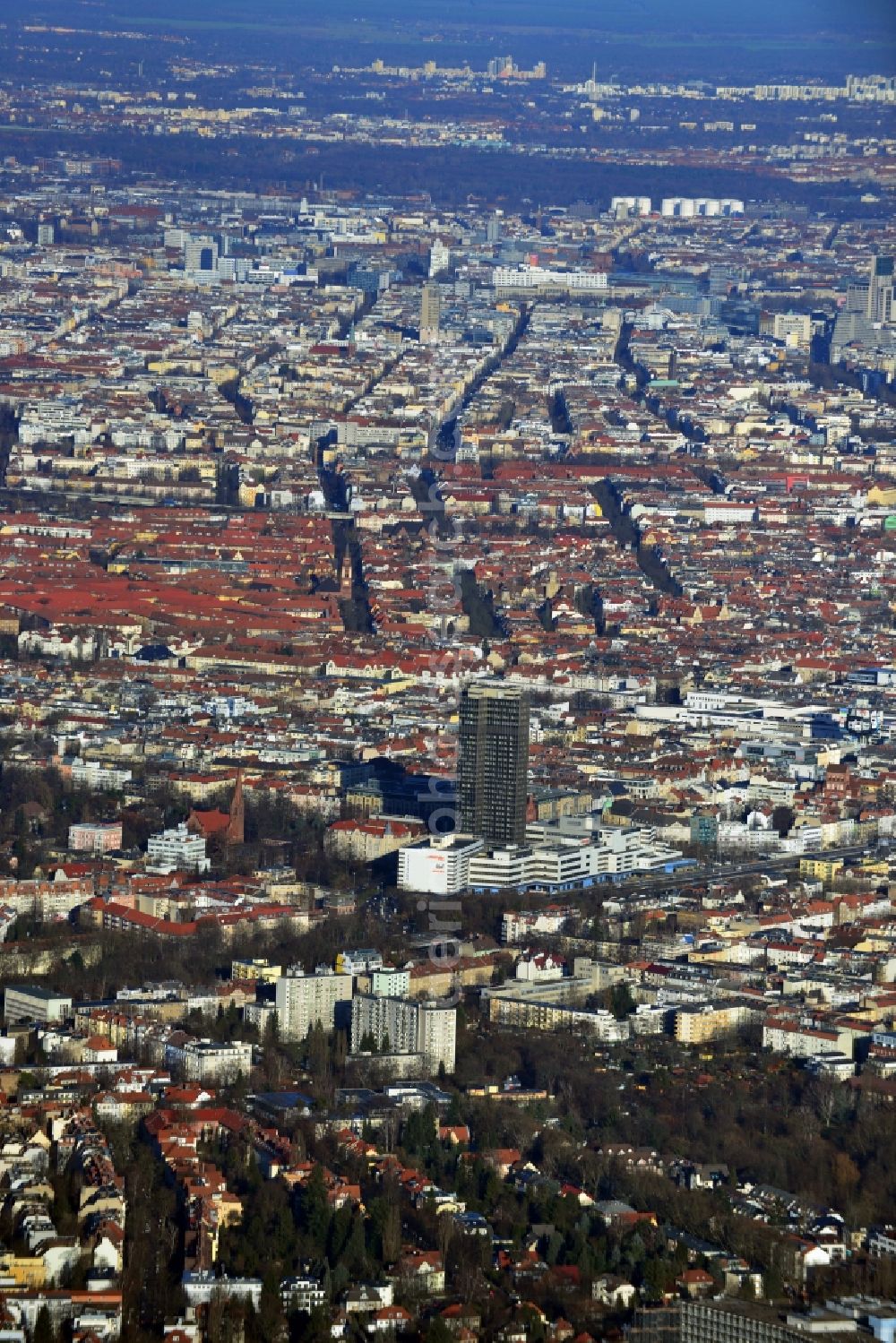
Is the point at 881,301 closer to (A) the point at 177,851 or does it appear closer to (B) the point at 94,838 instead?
(B) the point at 94,838

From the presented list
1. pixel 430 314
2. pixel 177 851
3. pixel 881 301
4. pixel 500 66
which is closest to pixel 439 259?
pixel 430 314

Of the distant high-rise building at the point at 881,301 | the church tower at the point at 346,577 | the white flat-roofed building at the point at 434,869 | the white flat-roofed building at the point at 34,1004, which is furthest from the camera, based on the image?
the distant high-rise building at the point at 881,301

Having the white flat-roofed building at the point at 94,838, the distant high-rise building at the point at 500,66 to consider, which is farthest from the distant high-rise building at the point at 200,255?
the white flat-roofed building at the point at 94,838

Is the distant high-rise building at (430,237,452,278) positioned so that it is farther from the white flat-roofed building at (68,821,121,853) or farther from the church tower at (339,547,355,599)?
the white flat-roofed building at (68,821,121,853)

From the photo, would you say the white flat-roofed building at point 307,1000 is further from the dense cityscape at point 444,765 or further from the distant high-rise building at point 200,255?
the distant high-rise building at point 200,255

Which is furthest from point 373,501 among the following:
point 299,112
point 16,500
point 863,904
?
point 299,112

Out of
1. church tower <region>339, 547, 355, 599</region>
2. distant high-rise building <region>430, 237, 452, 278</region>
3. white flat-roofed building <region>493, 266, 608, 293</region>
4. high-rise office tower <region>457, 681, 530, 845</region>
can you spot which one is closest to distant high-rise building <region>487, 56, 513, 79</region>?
distant high-rise building <region>430, 237, 452, 278</region>
